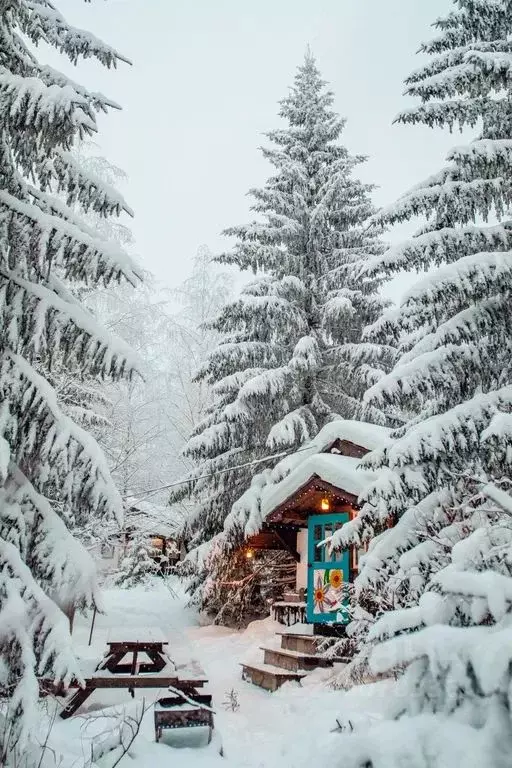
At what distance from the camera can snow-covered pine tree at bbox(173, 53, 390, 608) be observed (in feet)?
51.5

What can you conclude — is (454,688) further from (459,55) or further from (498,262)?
(459,55)

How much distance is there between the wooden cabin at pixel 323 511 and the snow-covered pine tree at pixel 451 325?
1.73 meters

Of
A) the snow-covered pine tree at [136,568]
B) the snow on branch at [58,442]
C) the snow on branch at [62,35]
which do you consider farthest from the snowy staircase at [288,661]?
the snow-covered pine tree at [136,568]

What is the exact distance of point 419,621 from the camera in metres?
3.18

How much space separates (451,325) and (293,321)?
8.04 m

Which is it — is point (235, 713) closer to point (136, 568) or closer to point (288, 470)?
point (288, 470)

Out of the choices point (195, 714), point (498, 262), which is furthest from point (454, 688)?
point (498, 262)

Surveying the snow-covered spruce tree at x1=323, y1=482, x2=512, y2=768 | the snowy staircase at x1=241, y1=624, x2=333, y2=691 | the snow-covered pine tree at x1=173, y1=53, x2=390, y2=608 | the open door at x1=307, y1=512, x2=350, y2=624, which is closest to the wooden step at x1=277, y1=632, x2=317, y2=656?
the snowy staircase at x1=241, y1=624, x2=333, y2=691

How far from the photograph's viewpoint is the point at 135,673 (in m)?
8.45

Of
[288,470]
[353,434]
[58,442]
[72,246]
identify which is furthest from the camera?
[288,470]

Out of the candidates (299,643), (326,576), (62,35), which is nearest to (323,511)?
(326,576)

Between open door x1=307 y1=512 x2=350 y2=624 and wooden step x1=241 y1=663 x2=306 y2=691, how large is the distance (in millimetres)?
1330

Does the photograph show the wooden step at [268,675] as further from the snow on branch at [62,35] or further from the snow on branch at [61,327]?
the snow on branch at [62,35]

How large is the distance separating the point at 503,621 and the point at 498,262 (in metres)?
6.31
